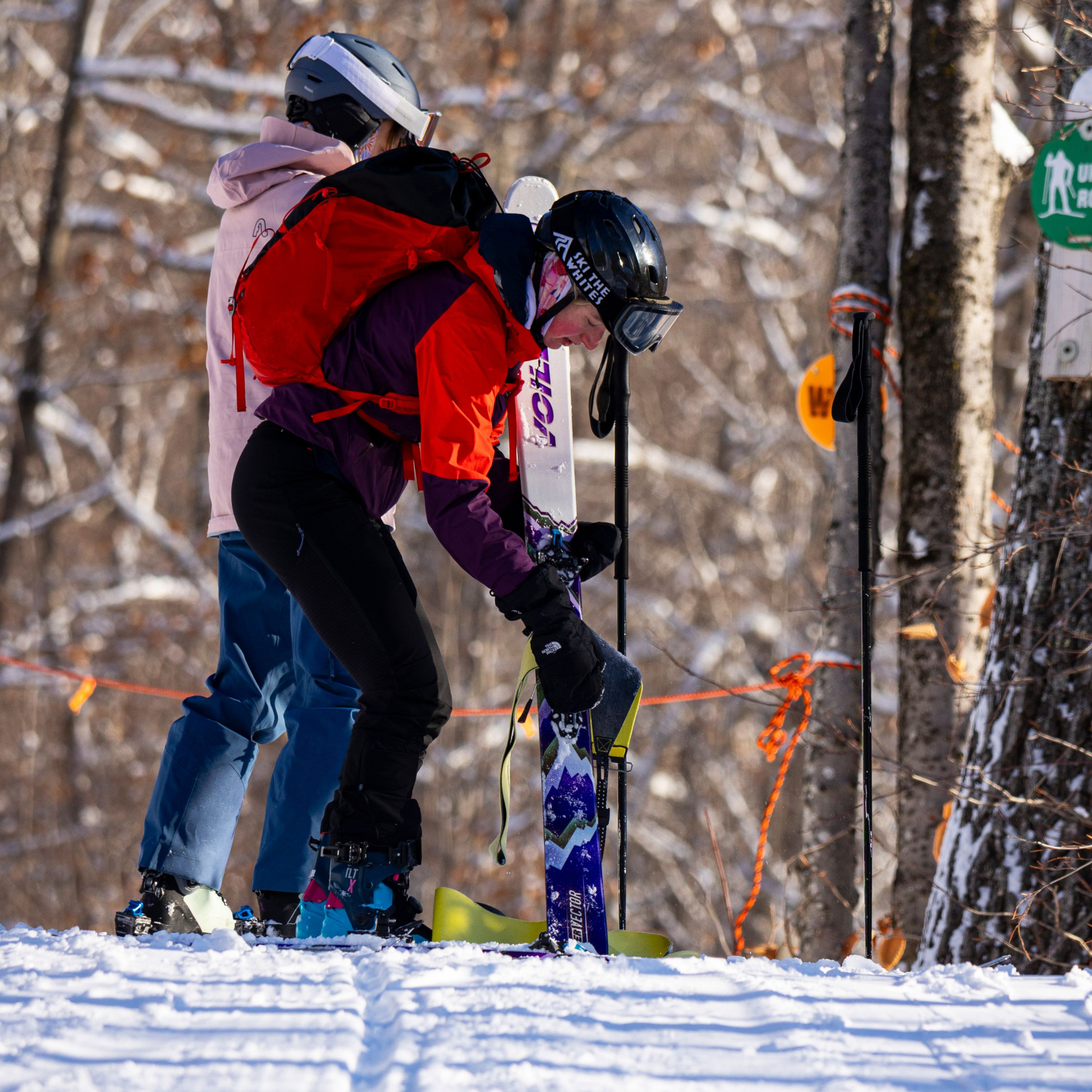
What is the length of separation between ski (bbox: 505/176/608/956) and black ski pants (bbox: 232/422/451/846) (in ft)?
1.41

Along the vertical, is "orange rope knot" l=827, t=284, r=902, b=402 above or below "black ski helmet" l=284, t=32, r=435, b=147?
below

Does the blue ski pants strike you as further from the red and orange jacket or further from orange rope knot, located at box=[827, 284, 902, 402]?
orange rope knot, located at box=[827, 284, 902, 402]

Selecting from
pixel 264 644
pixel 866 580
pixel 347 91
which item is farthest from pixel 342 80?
pixel 866 580

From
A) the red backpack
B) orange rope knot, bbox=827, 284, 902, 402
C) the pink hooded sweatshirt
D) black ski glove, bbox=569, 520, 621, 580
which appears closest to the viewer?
the red backpack

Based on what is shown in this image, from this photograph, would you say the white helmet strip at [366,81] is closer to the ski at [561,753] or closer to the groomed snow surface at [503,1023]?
the ski at [561,753]

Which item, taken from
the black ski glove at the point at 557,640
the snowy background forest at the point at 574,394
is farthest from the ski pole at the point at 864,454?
the snowy background forest at the point at 574,394

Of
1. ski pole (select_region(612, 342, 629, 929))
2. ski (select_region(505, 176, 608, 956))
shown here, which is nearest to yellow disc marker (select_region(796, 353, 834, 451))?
ski pole (select_region(612, 342, 629, 929))

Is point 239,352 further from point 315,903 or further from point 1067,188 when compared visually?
point 1067,188

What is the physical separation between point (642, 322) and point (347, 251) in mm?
676

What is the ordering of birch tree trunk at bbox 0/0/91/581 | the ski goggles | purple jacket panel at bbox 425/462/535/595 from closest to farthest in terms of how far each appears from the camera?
purple jacket panel at bbox 425/462/535/595, the ski goggles, birch tree trunk at bbox 0/0/91/581

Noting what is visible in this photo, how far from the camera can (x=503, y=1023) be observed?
2045mm

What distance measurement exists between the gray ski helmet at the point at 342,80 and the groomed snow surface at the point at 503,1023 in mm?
2038

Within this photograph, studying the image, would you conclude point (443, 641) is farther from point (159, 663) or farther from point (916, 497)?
point (916, 497)

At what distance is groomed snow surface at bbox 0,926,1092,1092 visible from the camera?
73.3 inches
